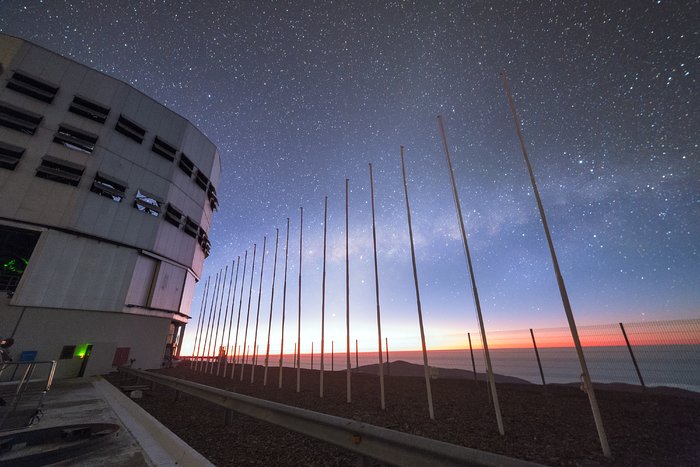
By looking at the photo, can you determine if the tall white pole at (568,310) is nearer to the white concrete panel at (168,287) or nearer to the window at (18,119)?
the white concrete panel at (168,287)

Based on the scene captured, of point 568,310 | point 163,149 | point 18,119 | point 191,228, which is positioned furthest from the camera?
point 191,228

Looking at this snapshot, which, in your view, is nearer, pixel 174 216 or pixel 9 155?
pixel 9 155

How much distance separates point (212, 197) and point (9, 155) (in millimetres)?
21138

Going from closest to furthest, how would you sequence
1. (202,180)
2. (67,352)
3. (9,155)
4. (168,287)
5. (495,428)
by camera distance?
(495,428)
(9,155)
(67,352)
(168,287)
(202,180)

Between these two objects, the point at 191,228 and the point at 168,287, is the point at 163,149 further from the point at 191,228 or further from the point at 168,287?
the point at 168,287

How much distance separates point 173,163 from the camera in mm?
34812

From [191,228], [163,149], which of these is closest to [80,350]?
[191,228]

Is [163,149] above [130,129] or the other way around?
the other way around

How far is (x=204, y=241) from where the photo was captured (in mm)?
42688

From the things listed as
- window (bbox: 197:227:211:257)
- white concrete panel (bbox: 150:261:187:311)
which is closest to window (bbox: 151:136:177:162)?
window (bbox: 197:227:211:257)

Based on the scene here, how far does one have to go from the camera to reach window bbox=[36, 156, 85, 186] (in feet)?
82.9

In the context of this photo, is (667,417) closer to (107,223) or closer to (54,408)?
(54,408)

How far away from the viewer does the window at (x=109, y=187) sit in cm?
2734

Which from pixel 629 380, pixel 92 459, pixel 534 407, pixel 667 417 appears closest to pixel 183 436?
pixel 92 459
